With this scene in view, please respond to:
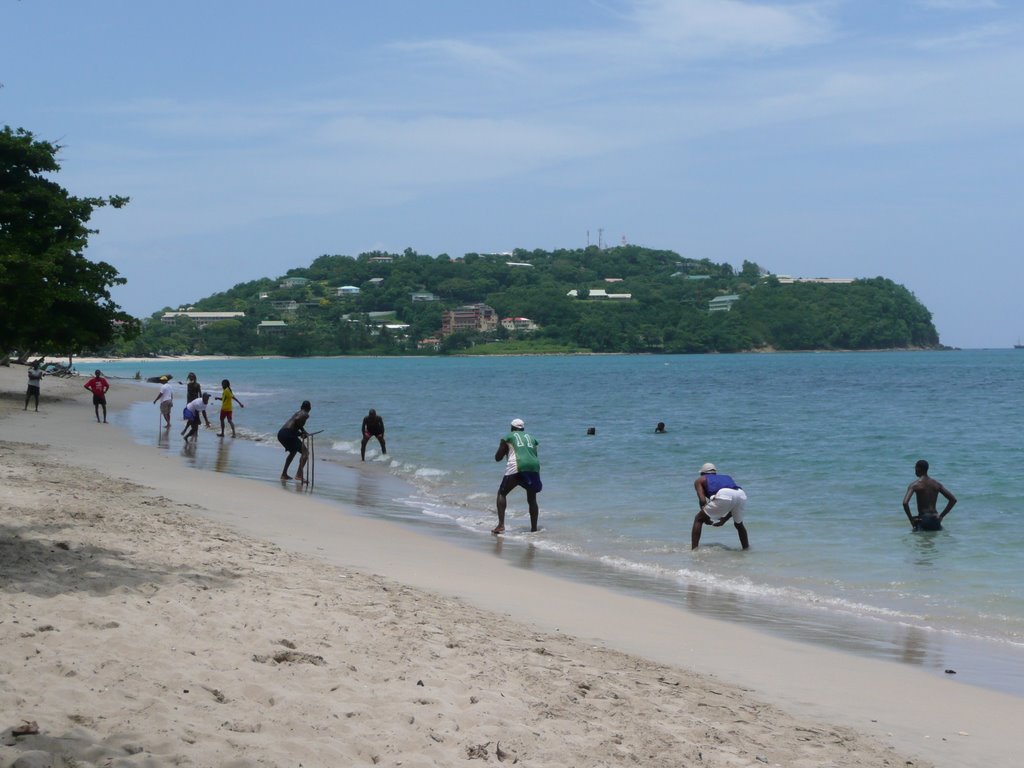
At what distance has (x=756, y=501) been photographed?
17.3m

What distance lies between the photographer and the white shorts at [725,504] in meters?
12.3

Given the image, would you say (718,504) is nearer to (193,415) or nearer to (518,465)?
(518,465)

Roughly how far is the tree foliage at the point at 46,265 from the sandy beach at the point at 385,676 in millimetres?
18903

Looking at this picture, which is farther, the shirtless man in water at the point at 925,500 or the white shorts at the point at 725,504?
the shirtless man in water at the point at 925,500

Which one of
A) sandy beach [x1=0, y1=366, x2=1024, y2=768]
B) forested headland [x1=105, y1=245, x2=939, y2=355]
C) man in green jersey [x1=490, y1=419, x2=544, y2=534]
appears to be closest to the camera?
sandy beach [x1=0, y1=366, x2=1024, y2=768]

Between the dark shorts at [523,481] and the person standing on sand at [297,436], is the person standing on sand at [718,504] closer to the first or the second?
the dark shorts at [523,481]

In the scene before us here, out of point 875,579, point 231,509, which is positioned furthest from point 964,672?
point 231,509

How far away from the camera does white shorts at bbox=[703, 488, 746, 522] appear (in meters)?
12.3

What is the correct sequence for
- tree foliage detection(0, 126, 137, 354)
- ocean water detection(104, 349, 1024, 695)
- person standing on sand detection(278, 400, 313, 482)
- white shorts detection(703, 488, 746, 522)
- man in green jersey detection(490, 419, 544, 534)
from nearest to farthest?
ocean water detection(104, 349, 1024, 695) < white shorts detection(703, 488, 746, 522) < man in green jersey detection(490, 419, 544, 534) < person standing on sand detection(278, 400, 313, 482) < tree foliage detection(0, 126, 137, 354)

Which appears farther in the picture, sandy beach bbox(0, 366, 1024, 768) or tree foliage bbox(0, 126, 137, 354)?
tree foliage bbox(0, 126, 137, 354)

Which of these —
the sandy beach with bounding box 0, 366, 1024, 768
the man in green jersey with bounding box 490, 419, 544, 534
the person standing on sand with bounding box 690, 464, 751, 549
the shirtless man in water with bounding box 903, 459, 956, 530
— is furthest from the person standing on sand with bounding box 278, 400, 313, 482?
the shirtless man in water with bounding box 903, 459, 956, 530

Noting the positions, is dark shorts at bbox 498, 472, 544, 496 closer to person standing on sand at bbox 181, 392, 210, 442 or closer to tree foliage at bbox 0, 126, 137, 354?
person standing on sand at bbox 181, 392, 210, 442

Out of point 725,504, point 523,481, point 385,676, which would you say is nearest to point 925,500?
point 725,504

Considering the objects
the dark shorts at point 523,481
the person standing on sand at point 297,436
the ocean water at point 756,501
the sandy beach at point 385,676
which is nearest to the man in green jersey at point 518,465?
the dark shorts at point 523,481
